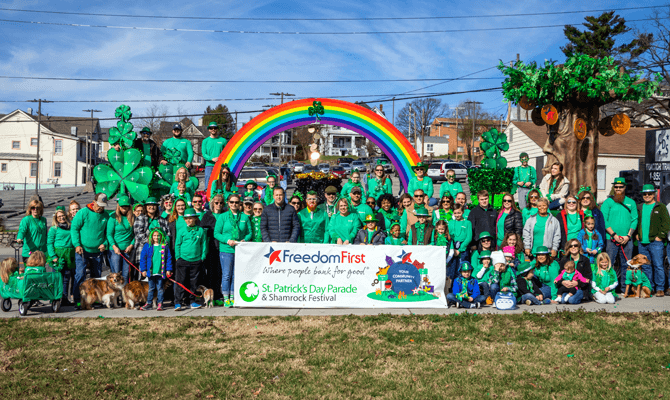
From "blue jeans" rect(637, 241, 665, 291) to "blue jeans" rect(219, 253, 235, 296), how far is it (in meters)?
7.12

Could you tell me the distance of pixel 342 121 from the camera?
12.2 meters

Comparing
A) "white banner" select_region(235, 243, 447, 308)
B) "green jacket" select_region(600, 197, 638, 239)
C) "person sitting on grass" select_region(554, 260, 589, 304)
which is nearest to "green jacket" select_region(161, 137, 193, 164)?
"white banner" select_region(235, 243, 447, 308)

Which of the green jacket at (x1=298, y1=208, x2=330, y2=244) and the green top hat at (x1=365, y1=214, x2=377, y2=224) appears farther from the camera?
the green jacket at (x1=298, y1=208, x2=330, y2=244)

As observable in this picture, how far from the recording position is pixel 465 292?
318 inches

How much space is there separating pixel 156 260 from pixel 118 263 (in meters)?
1.09

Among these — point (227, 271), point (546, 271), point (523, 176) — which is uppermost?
point (523, 176)

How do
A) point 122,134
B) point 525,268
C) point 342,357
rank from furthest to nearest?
point 122,134
point 525,268
point 342,357

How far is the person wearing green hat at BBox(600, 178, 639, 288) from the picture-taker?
8945 mm

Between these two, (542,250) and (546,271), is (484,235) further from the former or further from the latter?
(546,271)

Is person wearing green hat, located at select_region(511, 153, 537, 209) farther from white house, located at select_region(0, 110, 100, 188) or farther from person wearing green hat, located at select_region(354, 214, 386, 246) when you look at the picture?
→ white house, located at select_region(0, 110, 100, 188)

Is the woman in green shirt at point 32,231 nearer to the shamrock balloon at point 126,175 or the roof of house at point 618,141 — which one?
the shamrock balloon at point 126,175

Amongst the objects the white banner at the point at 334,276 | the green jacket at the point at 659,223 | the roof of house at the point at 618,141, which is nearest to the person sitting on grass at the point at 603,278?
the green jacket at the point at 659,223

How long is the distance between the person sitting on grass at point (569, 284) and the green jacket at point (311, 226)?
3.90 metres

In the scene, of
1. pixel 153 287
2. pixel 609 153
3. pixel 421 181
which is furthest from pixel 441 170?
pixel 153 287
